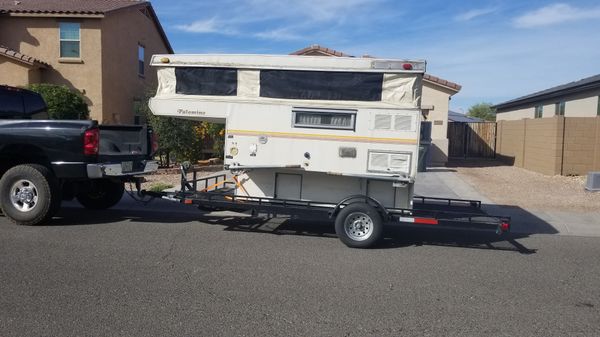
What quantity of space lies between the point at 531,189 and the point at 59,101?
1457 centimetres

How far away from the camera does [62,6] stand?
64.8 feet

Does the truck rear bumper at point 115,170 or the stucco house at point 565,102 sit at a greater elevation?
the stucco house at point 565,102

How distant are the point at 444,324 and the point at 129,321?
2.80 metres

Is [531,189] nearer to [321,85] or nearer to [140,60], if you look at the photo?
[321,85]

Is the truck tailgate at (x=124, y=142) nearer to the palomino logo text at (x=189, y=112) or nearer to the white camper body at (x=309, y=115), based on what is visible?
the white camper body at (x=309, y=115)

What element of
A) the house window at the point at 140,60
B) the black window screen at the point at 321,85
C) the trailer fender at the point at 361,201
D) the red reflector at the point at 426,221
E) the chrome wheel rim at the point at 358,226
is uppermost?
the house window at the point at 140,60

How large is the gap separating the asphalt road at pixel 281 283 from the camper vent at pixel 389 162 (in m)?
1.16

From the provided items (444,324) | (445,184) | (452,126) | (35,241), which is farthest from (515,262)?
(452,126)

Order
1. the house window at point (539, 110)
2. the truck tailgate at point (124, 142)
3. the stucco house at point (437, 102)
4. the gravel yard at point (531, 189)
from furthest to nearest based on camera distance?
the house window at point (539, 110) < the stucco house at point (437, 102) < the gravel yard at point (531, 189) < the truck tailgate at point (124, 142)

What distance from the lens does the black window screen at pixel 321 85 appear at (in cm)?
753

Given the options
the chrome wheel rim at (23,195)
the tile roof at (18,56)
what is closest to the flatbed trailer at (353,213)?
the chrome wheel rim at (23,195)

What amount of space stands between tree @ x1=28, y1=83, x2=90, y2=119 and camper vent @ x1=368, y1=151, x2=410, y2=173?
1254 cm

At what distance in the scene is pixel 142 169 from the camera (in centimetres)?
896

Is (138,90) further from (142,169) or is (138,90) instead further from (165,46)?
(142,169)
